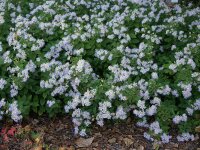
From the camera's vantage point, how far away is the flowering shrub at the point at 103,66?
16.2ft

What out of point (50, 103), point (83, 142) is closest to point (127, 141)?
point (83, 142)

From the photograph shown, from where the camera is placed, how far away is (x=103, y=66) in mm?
5559

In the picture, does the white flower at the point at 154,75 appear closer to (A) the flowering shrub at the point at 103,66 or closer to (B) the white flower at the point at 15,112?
(A) the flowering shrub at the point at 103,66

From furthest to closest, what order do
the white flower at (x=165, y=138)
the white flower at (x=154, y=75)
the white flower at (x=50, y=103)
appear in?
the white flower at (x=154, y=75) < the white flower at (x=50, y=103) < the white flower at (x=165, y=138)

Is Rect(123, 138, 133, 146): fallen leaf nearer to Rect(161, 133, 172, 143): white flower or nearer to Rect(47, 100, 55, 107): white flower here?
Rect(161, 133, 172, 143): white flower

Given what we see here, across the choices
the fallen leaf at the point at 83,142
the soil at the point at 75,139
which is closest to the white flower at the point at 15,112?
the soil at the point at 75,139

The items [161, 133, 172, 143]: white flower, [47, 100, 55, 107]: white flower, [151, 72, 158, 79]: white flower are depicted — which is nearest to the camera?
[161, 133, 172, 143]: white flower

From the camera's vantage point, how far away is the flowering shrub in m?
4.95

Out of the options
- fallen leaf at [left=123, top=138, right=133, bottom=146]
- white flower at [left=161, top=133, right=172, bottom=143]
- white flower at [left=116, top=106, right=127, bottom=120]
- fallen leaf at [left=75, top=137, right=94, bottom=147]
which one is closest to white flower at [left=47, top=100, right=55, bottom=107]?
fallen leaf at [left=75, top=137, right=94, bottom=147]

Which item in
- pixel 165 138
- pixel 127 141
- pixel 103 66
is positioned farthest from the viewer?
pixel 103 66

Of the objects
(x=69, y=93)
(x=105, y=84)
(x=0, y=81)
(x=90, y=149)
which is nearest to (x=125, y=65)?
(x=105, y=84)

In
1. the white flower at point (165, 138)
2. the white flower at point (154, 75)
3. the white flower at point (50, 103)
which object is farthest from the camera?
the white flower at point (154, 75)

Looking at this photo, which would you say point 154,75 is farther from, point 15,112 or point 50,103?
point 15,112

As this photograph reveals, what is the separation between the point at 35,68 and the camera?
534cm
